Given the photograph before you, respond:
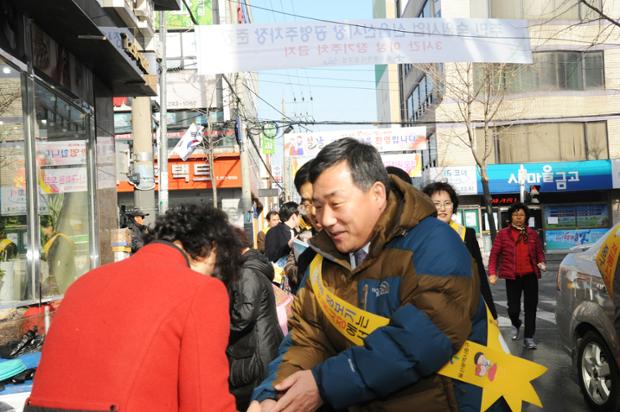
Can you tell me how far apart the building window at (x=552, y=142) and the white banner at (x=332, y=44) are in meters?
22.8

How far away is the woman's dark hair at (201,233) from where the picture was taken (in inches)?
97.1

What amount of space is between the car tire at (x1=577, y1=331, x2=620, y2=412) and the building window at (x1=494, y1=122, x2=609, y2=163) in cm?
2730

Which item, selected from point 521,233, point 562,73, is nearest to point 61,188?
point 521,233

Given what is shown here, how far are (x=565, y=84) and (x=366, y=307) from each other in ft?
108

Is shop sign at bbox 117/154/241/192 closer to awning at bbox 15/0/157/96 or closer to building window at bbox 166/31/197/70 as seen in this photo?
building window at bbox 166/31/197/70

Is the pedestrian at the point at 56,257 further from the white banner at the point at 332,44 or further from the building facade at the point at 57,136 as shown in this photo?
the white banner at the point at 332,44

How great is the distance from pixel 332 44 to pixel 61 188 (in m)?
4.60

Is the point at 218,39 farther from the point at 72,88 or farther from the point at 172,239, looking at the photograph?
the point at 172,239

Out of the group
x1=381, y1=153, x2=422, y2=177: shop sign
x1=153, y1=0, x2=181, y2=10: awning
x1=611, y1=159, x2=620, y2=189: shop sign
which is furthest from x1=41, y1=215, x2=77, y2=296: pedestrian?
x1=611, y1=159, x2=620, y2=189: shop sign

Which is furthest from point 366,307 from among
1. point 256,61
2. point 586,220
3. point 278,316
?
point 586,220

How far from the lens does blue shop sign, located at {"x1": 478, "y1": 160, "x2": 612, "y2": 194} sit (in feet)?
103

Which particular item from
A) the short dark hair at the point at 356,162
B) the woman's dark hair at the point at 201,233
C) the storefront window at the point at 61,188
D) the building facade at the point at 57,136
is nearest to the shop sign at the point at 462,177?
the building facade at the point at 57,136

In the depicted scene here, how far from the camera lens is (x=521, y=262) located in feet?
29.0

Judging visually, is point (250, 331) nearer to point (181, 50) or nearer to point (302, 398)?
point (302, 398)
